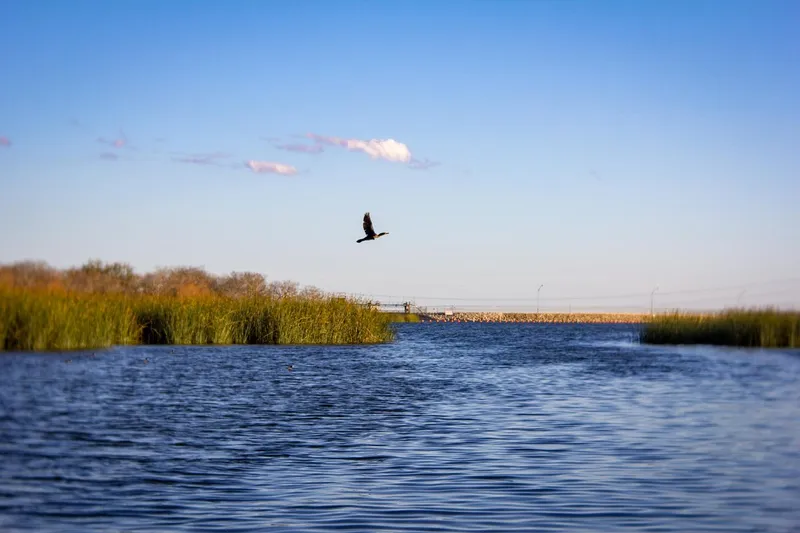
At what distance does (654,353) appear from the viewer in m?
45.5

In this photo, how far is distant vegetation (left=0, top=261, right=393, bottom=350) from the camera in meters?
25.2

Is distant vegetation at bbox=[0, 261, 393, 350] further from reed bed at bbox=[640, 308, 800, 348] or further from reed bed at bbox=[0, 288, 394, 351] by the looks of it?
reed bed at bbox=[640, 308, 800, 348]

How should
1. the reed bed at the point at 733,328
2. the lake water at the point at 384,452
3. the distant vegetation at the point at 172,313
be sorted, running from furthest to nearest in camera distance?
the reed bed at the point at 733,328
the distant vegetation at the point at 172,313
the lake water at the point at 384,452

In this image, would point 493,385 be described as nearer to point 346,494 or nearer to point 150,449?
point 150,449

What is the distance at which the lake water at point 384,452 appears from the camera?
9820 millimetres

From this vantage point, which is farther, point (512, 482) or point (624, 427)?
point (624, 427)

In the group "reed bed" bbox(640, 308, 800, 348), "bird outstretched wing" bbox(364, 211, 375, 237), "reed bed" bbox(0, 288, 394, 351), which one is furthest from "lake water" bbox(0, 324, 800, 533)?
"reed bed" bbox(640, 308, 800, 348)

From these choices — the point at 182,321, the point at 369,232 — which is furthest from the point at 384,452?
the point at 182,321

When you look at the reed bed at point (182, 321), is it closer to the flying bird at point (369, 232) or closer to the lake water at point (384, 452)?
the lake water at point (384, 452)

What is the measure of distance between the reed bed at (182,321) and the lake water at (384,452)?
4.08 feet

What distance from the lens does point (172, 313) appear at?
41969 millimetres

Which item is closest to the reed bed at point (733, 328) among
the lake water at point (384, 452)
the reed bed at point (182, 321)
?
the lake water at point (384, 452)

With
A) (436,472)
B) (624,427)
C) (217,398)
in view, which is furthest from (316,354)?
(436,472)

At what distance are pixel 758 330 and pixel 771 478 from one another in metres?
33.3
